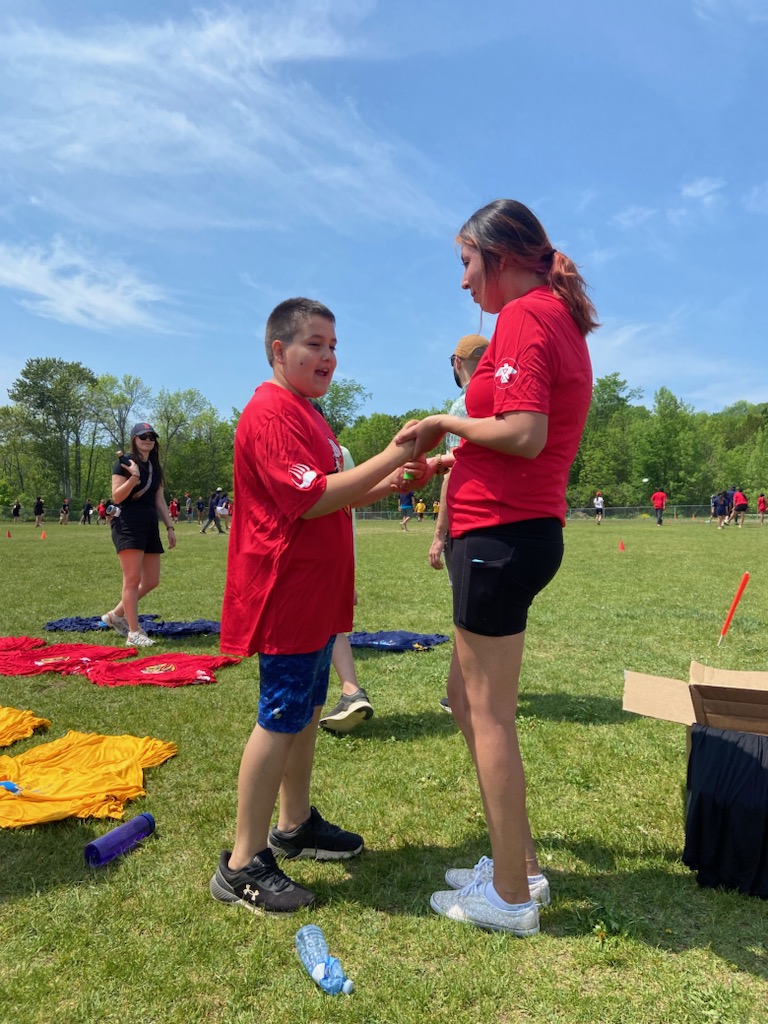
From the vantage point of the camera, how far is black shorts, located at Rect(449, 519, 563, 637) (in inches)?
89.7

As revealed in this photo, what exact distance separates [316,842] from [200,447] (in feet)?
264

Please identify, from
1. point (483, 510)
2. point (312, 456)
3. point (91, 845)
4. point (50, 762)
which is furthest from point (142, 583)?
point (483, 510)

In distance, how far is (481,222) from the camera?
243 centimetres

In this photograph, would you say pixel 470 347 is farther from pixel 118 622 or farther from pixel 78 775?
pixel 118 622

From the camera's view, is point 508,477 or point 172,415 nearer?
point 508,477

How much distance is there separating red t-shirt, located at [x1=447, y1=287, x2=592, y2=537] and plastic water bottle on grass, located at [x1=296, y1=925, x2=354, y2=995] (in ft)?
4.58

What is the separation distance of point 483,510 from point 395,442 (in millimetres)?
411

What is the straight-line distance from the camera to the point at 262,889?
257cm

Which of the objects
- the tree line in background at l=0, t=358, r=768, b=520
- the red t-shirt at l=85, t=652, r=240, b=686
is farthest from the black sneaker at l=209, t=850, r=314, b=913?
the tree line in background at l=0, t=358, r=768, b=520

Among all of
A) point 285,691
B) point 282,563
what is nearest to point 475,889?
point 285,691

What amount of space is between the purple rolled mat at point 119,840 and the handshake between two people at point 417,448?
1867 millimetres

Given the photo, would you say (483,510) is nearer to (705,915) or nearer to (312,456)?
(312,456)

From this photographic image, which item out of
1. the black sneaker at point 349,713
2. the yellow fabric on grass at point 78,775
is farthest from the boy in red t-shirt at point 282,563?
the black sneaker at point 349,713

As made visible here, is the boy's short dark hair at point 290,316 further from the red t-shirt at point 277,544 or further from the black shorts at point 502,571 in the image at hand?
the black shorts at point 502,571
